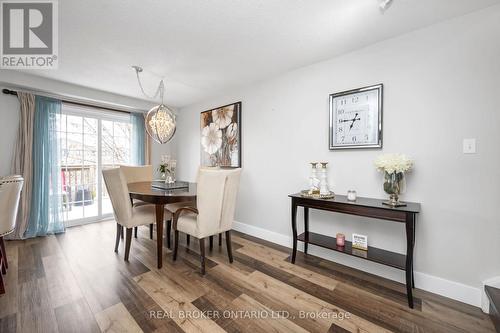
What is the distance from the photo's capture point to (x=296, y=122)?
261cm

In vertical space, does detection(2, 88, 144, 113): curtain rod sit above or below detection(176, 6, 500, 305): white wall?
above

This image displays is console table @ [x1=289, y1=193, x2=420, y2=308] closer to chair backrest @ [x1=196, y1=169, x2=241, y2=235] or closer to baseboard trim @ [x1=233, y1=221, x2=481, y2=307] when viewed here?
baseboard trim @ [x1=233, y1=221, x2=481, y2=307]

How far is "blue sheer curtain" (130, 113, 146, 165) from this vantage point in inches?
156

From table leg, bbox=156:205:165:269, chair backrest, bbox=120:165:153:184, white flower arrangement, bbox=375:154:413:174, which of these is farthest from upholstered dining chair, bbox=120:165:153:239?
white flower arrangement, bbox=375:154:413:174

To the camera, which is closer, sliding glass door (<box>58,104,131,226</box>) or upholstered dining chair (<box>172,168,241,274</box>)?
upholstered dining chair (<box>172,168,241,274</box>)

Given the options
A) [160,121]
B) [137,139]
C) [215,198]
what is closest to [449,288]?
[215,198]

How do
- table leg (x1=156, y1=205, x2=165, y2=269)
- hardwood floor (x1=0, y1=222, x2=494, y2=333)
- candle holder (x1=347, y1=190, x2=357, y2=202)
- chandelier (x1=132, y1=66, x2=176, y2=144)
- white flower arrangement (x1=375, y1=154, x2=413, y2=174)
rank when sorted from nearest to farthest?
hardwood floor (x1=0, y1=222, x2=494, y2=333)
white flower arrangement (x1=375, y1=154, x2=413, y2=174)
candle holder (x1=347, y1=190, x2=357, y2=202)
table leg (x1=156, y1=205, x2=165, y2=269)
chandelier (x1=132, y1=66, x2=176, y2=144)

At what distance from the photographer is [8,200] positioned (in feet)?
5.95

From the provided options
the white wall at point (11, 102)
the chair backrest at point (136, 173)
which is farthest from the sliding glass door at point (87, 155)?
the chair backrest at point (136, 173)

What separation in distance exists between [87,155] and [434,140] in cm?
481

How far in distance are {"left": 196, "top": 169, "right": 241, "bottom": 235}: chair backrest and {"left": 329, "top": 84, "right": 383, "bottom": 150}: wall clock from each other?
46.6 inches

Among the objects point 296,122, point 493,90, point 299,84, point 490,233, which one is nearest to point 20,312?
point 296,122

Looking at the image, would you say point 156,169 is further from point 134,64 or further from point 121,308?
point 121,308

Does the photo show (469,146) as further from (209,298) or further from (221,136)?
(221,136)
